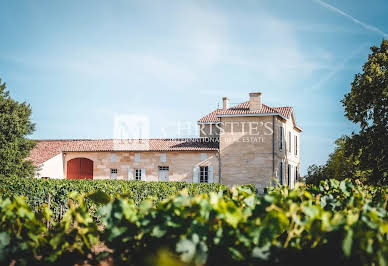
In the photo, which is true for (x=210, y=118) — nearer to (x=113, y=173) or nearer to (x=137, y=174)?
(x=137, y=174)

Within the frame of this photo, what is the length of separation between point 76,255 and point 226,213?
1.15 metres

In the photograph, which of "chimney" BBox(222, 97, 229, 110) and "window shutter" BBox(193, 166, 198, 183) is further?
"chimney" BBox(222, 97, 229, 110)

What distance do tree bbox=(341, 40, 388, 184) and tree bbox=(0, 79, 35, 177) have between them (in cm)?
1895

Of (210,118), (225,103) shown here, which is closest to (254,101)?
(225,103)

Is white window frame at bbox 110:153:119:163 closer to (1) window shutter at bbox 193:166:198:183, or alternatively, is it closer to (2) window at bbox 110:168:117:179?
(2) window at bbox 110:168:117:179

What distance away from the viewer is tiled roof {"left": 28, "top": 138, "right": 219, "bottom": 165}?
2733cm

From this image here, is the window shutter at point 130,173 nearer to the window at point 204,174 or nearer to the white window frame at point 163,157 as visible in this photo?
the white window frame at point 163,157

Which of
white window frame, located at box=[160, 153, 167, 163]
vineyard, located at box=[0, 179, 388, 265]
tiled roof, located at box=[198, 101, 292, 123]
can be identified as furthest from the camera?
white window frame, located at box=[160, 153, 167, 163]

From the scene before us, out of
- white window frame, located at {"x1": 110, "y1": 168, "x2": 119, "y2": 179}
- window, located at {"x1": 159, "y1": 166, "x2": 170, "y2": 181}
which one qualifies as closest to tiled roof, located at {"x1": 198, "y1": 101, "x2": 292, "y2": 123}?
window, located at {"x1": 159, "y1": 166, "x2": 170, "y2": 181}

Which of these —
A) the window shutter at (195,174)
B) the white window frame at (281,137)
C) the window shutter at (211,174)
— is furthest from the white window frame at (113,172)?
the white window frame at (281,137)

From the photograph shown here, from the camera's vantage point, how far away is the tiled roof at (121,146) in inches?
1076

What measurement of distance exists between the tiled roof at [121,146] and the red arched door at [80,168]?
35.8 inches

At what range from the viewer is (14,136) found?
2253cm

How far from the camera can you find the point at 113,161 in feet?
94.1
